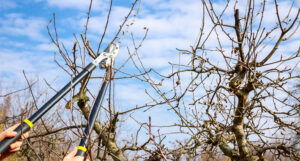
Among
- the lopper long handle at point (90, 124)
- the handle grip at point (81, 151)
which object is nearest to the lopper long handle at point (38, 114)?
the lopper long handle at point (90, 124)

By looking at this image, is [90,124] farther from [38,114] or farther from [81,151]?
[38,114]

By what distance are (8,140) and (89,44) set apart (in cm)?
160

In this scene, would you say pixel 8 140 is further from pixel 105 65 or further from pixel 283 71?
pixel 283 71

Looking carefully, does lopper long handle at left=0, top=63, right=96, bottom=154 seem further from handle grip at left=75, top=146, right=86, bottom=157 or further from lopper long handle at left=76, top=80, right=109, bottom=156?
handle grip at left=75, top=146, right=86, bottom=157

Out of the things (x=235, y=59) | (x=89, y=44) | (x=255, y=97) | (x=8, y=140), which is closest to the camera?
(x=8, y=140)

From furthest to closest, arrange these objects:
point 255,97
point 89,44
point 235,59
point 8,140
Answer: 1. point 89,44
2. point 255,97
3. point 235,59
4. point 8,140

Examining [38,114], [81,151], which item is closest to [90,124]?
[81,151]

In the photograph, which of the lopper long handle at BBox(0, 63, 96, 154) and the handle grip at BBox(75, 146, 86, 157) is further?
the lopper long handle at BBox(0, 63, 96, 154)

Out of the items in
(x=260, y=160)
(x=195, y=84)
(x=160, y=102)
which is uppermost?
(x=195, y=84)

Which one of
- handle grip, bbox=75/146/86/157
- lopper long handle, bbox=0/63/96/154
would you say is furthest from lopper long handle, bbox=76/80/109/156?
lopper long handle, bbox=0/63/96/154

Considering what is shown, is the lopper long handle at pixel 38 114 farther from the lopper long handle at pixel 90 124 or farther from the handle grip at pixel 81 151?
the handle grip at pixel 81 151

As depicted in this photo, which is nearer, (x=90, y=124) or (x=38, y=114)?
(x=90, y=124)

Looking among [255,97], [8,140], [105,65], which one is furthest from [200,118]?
[8,140]

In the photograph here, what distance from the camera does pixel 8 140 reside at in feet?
7.40
